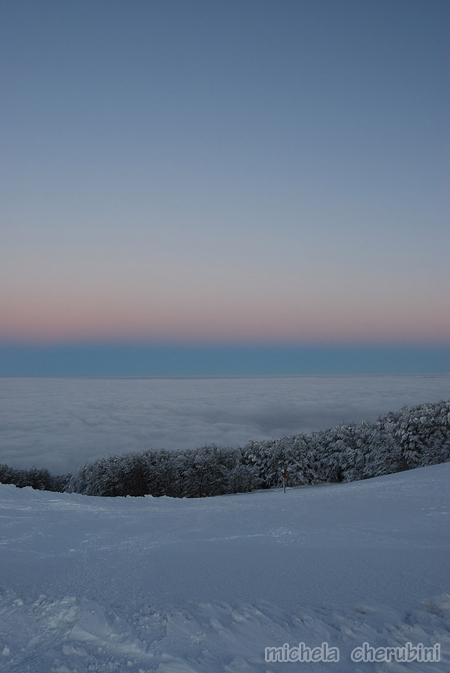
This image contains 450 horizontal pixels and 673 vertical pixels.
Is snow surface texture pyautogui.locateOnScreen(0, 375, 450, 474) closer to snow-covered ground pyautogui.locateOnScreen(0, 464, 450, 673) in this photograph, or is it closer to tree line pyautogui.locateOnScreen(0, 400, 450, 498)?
tree line pyautogui.locateOnScreen(0, 400, 450, 498)

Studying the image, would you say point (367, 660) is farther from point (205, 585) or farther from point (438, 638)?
point (205, 585)

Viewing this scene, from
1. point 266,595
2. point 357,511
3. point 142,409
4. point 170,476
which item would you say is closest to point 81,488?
point 170,476

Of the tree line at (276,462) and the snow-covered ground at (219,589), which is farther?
the tree line at (276,462)

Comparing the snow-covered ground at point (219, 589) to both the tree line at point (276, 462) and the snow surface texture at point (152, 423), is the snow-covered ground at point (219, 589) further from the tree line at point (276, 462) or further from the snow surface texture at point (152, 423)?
the snow surface texture at point (152, 423)

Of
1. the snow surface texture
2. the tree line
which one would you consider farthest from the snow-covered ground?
the snow surface texture

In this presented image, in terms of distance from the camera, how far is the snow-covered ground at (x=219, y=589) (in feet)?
8.90

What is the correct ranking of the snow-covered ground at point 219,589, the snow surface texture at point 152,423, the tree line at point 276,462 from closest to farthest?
the snow-covered ground at point 219,589 < the tree line at point 276,462 < the snow surface texture at point 152,423

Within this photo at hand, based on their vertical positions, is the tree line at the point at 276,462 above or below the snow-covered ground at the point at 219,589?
below

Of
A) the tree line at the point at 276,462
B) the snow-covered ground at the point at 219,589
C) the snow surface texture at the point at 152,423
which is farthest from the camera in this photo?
the snow surface texture at the point at 152,423

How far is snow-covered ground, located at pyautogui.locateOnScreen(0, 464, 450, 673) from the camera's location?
271cm

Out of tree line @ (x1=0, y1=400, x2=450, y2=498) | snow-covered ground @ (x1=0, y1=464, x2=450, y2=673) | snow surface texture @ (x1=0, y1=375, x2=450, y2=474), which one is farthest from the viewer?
snow surface texture @ (x1=0, y1=375, x2=450, y2=474)

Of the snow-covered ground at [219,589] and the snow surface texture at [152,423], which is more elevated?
the snow-covered ground at [219,589]

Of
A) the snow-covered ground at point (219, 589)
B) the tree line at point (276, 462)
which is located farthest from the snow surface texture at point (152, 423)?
the snow-covered ground at point (219, 589)

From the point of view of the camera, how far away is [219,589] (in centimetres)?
365
